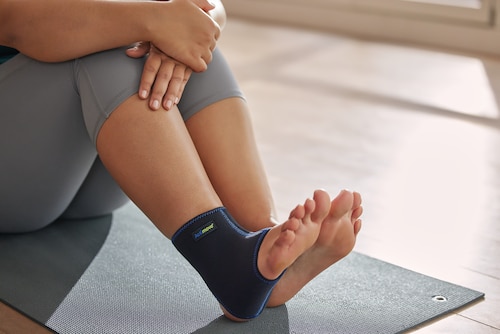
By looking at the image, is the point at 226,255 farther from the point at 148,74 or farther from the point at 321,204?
the point at 148,74

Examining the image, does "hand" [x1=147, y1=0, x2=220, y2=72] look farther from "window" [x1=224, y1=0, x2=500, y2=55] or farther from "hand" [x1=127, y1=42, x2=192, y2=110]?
"window" [x1=224, y1=0, x2=500, y2=55]

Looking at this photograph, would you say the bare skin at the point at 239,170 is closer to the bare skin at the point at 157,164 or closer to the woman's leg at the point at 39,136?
the bare skin at the point at 157,164

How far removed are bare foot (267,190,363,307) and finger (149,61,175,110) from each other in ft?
0.93

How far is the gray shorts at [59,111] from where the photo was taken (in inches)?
53.9

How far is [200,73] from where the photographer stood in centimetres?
147

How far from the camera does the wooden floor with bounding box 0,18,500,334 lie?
5.78ft

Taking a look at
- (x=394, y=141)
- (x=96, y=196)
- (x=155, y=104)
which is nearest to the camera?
(x=155, y=104)

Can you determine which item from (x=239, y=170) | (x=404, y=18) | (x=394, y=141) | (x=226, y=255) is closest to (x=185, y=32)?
(x=239, y=170)

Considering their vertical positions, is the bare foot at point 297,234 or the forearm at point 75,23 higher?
the forearm at point 75,23

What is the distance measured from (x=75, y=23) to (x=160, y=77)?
0.53 ft

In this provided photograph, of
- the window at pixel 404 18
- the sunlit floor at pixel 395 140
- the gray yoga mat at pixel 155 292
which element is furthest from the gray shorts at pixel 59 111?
the window at pixel 404 18

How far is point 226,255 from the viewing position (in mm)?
1278

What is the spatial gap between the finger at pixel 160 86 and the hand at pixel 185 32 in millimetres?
35

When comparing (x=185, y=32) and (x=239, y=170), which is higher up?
(x=185, y=32)
